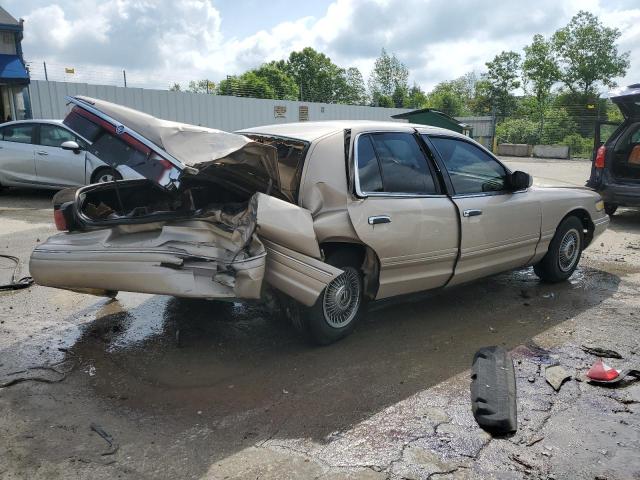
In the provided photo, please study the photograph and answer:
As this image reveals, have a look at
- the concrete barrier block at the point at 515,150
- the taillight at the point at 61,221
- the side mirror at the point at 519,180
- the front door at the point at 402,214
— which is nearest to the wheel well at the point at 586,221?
the side mirror at the point at 519,180

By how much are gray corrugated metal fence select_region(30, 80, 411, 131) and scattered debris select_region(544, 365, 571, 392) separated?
1531cm

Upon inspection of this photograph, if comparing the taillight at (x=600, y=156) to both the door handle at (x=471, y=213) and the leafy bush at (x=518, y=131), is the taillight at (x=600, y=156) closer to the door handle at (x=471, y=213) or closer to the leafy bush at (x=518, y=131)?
the door handle at (x=471, y=213)

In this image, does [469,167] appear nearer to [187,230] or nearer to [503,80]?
[187,230]

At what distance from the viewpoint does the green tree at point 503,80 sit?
47.8 meters

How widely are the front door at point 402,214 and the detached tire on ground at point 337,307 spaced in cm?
20

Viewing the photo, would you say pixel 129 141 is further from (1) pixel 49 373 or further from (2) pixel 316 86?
(2) pixel 316 86

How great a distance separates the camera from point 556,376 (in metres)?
3.71

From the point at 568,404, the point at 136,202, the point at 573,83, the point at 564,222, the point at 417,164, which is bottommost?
the point at 568,404

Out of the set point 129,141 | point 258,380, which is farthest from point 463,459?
point 129,141

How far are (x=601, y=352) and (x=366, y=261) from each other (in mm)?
1953

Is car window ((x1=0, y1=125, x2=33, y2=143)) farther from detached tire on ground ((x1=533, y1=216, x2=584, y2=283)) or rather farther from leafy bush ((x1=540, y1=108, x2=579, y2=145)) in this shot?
leafy bush ((x1=540, y1=108, x2=579, y2=145))

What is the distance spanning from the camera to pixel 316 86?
212 ft

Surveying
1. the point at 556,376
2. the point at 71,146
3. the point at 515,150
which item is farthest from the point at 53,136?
the point at 515,150

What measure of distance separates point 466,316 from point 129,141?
326cm
